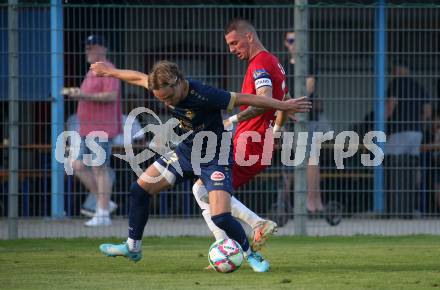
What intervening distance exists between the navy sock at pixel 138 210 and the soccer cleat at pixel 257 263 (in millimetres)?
895

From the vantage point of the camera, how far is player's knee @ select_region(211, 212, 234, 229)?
9.12 metres

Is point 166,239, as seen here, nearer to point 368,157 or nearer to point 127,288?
point 368,157

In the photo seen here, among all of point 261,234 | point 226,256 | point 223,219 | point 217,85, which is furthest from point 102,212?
point 226,256

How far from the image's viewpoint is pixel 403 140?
Result: 13328 mm

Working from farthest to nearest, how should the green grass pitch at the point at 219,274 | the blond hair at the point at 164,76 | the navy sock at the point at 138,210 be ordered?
1. the navy sock at the point at 138,210
2. the blond hair at the point at 164,76
3. the green grass pitch at the point at 219,274

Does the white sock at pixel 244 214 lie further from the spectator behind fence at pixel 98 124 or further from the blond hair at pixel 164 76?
the spectator behind fence at pixel 98 124

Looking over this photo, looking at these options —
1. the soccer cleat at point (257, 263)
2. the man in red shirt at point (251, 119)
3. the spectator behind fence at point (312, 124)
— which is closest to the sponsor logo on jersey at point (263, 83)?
the man in red shirt at point (251, 119)

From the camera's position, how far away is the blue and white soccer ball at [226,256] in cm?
900

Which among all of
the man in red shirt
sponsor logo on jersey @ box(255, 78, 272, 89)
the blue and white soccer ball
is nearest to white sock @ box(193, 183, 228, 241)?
A: the man in red shirt

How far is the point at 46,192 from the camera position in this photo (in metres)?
13.1

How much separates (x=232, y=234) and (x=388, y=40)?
4.93 meters

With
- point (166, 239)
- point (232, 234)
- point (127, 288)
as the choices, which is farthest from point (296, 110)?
point (166, 239)

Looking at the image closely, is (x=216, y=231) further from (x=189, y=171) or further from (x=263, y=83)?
(x=263, y=83)

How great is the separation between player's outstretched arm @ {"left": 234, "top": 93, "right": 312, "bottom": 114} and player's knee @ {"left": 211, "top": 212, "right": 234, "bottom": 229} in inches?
34.1
